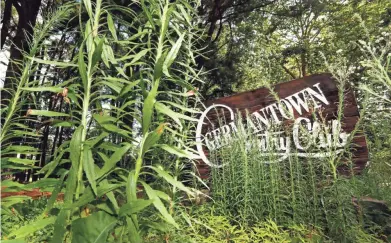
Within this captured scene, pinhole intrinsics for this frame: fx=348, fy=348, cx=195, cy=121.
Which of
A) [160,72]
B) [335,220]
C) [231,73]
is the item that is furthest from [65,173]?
[231,73]

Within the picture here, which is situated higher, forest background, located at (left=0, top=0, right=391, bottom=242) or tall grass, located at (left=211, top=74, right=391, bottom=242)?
forest background, located at (left=0, top=0, right=391, bottom=242)

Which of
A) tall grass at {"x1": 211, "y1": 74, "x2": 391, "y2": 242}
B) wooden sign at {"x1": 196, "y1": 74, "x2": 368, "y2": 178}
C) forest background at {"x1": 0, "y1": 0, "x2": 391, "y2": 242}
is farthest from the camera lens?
wooden sign at {"x1": 196, "y1": 74, "x2": 368, "y2": 178}

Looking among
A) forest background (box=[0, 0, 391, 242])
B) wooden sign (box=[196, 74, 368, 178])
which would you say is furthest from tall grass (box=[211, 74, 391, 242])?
wooden sign (box=[196, 74, 368, 178])

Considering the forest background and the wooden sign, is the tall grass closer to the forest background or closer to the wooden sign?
the forest background

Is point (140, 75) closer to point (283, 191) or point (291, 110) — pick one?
point (283, 191)

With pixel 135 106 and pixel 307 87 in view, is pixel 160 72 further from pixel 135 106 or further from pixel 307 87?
pixel 307 87

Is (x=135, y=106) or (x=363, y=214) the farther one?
(x=363, y=214)

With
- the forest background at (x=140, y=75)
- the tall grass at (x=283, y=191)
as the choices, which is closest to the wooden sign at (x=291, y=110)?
the forest background at (x=140, y=75)

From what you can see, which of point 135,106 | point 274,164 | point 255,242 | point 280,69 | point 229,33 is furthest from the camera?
point 280,69

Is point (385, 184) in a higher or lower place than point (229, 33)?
lower

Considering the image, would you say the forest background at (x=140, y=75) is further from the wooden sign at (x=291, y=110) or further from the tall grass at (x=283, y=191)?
Result: the tall grass at (x=283, y=191)

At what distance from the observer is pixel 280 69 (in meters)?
15.5

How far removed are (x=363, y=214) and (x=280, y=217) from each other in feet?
2.18

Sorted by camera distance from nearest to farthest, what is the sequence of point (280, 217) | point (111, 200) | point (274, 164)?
point (111, 200), point (280, 217), point (274, 164)
